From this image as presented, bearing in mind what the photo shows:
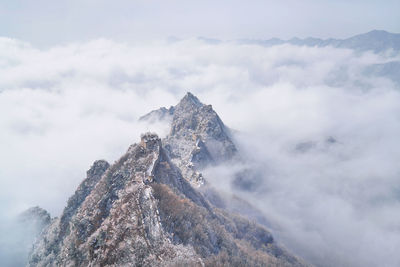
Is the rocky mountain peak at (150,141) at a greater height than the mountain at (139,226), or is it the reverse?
the rocky mountain peak at (150,141)

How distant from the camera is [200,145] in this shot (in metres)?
184

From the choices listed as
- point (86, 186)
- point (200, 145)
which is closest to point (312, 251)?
point (200, 145)

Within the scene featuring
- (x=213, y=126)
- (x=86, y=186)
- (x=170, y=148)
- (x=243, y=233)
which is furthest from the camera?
(x=213, y=126)

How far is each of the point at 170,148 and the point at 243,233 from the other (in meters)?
83.9

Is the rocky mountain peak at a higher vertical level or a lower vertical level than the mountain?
higher

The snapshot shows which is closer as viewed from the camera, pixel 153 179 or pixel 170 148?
pixel 153 179

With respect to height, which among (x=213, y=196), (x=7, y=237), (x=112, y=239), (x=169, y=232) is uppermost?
(x=213, y=196)

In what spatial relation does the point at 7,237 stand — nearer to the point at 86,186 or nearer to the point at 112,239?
the point at 86,186

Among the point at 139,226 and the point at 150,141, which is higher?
the point at 150,141

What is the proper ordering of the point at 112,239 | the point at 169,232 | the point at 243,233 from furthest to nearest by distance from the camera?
the point at 243,233, the point at 169,232, the point at 112,239

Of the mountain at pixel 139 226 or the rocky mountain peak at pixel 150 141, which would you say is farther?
the rocky mountain peak at pixel 150 141

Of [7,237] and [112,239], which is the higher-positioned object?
[112,239]

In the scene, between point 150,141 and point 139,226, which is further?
point 150,141

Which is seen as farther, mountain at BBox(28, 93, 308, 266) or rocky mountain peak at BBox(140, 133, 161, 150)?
rocky mountain peak at BBox(140, 133, 161, 150)
